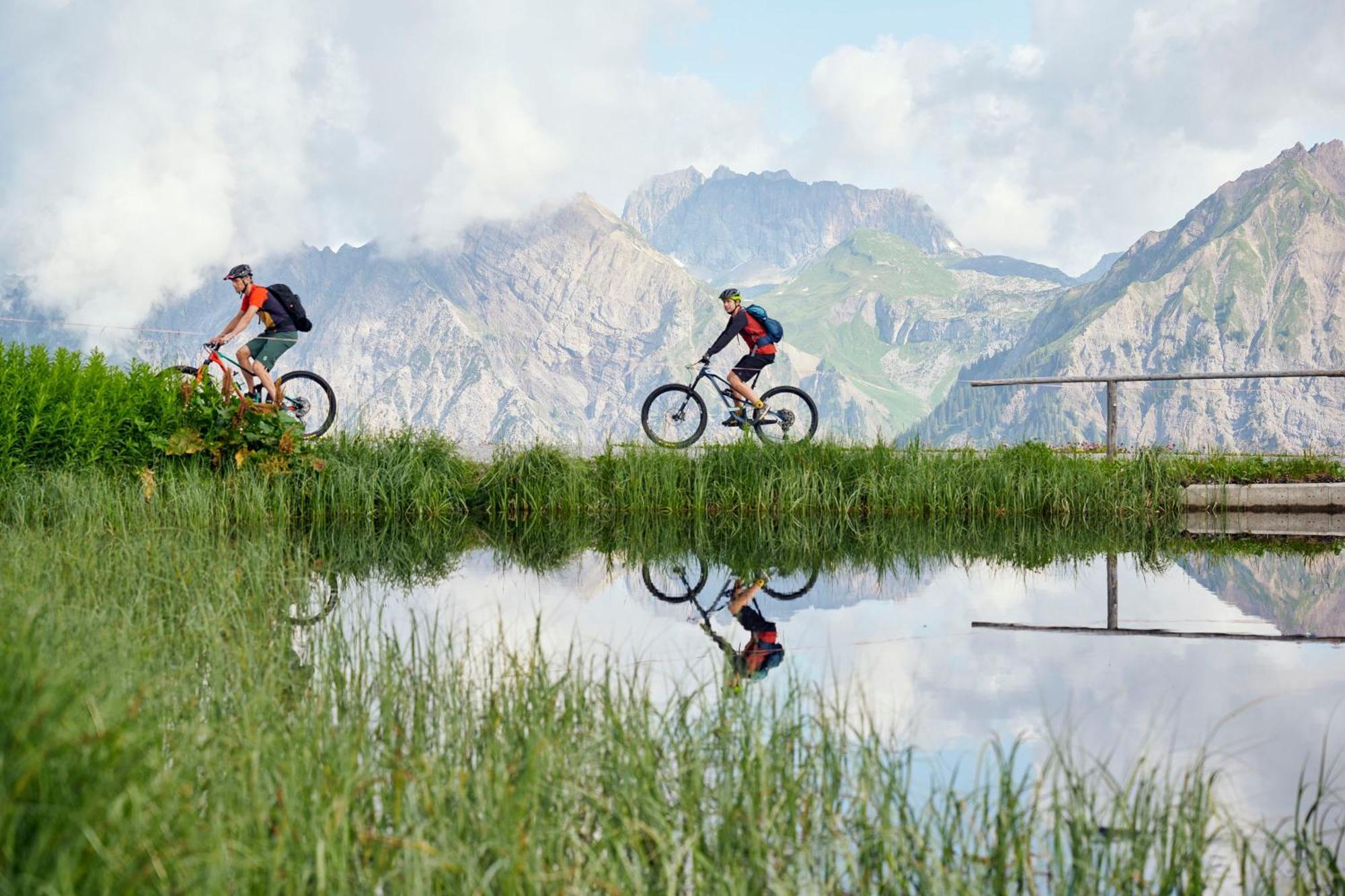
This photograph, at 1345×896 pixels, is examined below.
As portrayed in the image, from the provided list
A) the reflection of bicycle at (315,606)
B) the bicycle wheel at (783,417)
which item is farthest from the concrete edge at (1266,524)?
the reflection of bicycle at (315,606)

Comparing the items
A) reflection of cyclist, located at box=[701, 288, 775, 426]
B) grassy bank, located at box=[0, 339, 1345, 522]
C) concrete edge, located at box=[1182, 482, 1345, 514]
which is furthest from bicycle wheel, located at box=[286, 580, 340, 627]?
concrete edge, located at box=[1182, 482, 1345, 514]

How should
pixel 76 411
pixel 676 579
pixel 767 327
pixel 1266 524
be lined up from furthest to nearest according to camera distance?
pixel 767 327 < pixel 1266 524 < pixel 76 411 < pixel 676 579

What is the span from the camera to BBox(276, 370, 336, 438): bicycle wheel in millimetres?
13984

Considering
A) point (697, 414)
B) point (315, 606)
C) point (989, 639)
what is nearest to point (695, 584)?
point (989, 639)

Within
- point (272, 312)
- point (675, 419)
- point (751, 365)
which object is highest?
point (272, 312)

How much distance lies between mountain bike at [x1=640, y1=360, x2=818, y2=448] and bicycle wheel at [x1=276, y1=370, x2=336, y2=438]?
3946mm

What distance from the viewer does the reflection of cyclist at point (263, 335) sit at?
13.3 meters

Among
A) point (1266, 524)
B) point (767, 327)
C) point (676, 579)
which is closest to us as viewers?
point (676, 579)

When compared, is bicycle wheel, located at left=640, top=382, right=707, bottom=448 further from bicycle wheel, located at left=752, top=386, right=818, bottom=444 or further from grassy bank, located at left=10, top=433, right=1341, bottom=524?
grassy bank, located at left=10, top=433, right=1341, bottom=524

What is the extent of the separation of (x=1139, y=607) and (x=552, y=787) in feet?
18.2

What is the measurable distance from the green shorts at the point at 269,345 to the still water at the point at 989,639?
17.2 ft

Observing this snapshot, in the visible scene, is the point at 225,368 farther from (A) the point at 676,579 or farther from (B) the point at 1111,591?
(B) the point at 1111,591

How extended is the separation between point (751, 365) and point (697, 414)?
43.7 inches

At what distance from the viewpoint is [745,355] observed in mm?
13898
